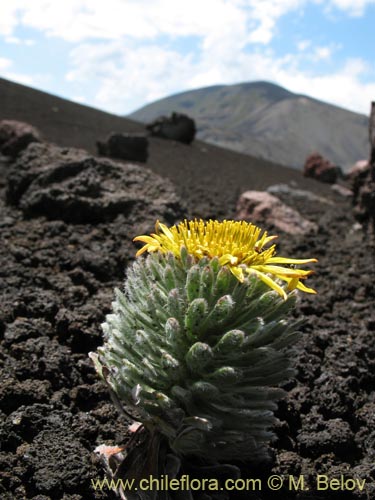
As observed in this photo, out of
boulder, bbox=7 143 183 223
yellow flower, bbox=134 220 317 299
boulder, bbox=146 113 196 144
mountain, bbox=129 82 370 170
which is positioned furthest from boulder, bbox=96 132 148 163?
mountain, bbox=129 82 370 170

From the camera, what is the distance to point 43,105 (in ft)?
64.0

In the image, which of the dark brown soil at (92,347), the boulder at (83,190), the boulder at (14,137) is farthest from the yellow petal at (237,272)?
the boulder at (14,137)

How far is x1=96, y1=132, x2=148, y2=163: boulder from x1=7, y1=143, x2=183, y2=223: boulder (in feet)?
22.1

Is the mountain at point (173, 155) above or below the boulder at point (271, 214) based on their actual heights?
above

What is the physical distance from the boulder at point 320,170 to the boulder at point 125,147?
248 inches

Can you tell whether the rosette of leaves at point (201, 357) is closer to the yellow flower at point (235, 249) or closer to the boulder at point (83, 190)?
the yellow flower at point (235, 249)

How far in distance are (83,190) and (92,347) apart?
80.9 inches

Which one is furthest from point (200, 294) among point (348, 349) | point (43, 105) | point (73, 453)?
point (43, 105)

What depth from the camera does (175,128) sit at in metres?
18.5

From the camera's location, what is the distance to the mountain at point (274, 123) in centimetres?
8250

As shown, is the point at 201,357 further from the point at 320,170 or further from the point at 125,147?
the point at 320,170

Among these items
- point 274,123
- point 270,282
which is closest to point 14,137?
point 270,282

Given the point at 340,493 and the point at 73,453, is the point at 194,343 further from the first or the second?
the point at 340,493

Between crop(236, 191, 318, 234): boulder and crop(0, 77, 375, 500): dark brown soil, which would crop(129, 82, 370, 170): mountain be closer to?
crop(236, 191, 318, 234): boulder
